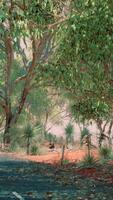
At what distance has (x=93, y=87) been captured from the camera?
757 inches

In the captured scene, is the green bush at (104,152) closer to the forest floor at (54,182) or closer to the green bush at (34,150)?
the forest floor at (54,182)

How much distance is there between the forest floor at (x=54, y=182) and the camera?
50.0 ft

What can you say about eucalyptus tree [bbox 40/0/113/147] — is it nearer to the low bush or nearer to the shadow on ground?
the shadow on ground

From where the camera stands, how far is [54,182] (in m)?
18.6

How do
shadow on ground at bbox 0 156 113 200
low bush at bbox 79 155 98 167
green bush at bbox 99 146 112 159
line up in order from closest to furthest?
shadow on ground at bbox 0 156 113 200, low bush at bbox 79 155 98 167, green bush at bbox 99 146 112 159

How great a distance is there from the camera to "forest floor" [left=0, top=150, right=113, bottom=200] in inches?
600

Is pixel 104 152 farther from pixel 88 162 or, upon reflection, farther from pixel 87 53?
pixel 87 53

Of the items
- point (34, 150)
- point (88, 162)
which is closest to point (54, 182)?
point (88, 162)

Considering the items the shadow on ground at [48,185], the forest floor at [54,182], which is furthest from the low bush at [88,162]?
the shadow on ground at [48,185]

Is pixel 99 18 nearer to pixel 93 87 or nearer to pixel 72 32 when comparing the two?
pixel 72 32

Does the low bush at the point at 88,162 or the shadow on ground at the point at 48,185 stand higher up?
the low bush at the point at 88,162

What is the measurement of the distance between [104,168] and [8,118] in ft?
52.8

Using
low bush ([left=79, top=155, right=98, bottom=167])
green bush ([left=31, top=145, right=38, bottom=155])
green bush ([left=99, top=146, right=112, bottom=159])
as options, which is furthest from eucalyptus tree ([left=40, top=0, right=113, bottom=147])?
green bush ([left=31, top=145, right=38, bottom=155])

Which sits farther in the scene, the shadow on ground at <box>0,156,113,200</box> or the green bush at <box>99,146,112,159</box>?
the green bush at <box>99,146,112,159</box>
